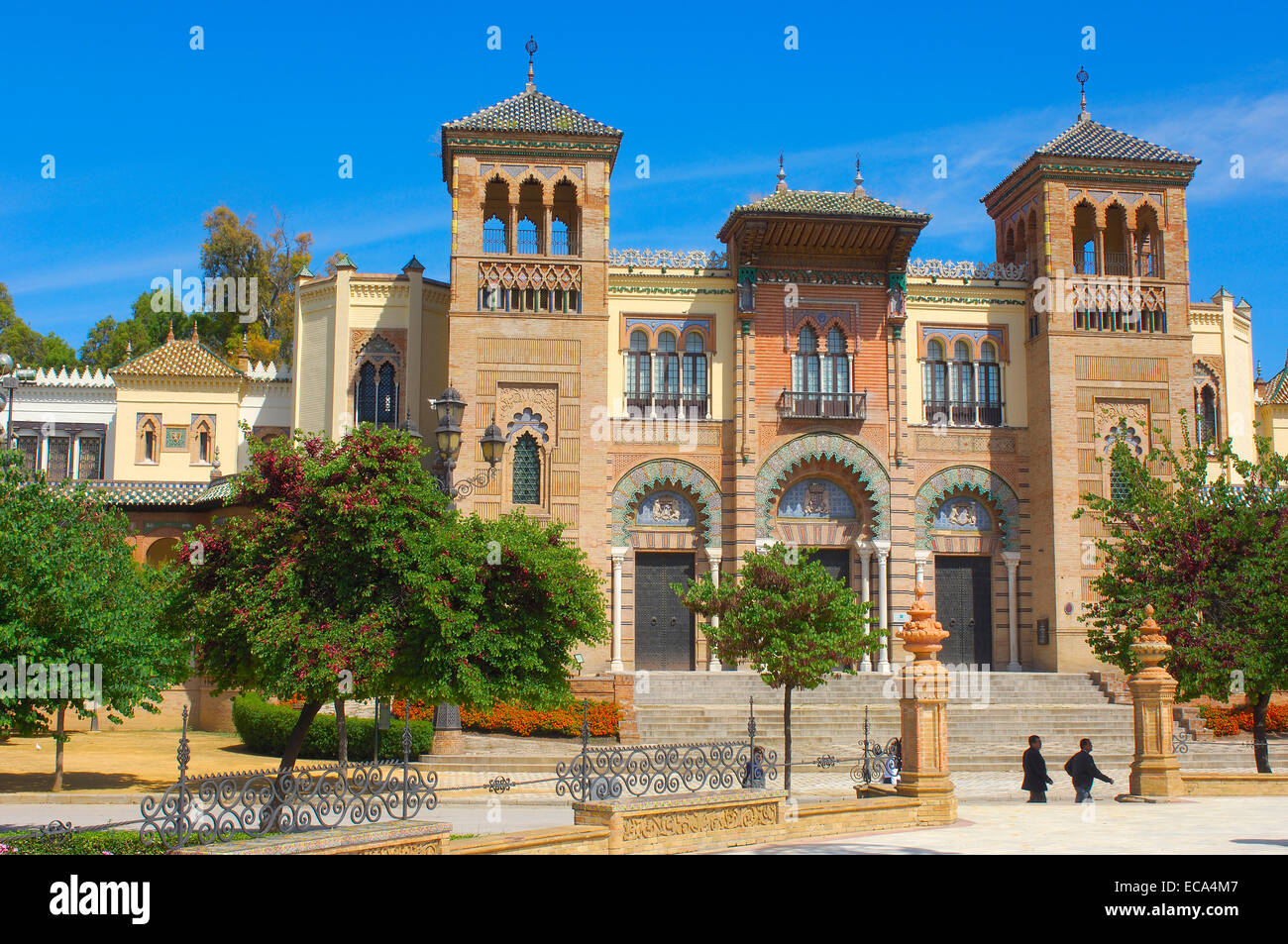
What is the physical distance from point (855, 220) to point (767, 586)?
510 inches

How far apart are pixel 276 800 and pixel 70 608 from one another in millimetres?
6067

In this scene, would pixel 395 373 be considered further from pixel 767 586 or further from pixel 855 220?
pixel 767 586

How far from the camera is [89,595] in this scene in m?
15.3

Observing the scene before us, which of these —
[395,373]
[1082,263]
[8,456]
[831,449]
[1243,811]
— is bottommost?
[1243,811]

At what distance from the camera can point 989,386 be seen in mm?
32250

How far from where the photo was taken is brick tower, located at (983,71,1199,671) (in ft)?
100

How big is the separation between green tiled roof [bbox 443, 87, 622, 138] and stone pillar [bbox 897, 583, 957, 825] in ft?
63.0

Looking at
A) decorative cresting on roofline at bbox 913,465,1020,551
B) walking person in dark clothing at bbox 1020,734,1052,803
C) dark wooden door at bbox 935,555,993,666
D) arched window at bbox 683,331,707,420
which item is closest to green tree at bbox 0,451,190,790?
walking person in dark clothing at bbox 1020,734,1052,803

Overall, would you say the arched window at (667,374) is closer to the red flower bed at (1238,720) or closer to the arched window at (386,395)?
the arched window at (386,395)

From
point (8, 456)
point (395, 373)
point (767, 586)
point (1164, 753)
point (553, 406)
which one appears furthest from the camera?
point (395, 373)

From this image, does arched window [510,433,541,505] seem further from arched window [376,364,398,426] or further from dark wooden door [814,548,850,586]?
dark wooden door [814,548,850,586]

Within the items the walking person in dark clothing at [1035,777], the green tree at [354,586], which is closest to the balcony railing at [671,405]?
the green tree at [354,586]

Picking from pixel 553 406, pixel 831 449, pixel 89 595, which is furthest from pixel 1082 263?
pixel 89 595

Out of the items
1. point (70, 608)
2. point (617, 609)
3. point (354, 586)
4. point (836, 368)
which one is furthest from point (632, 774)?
point (836, 368)
